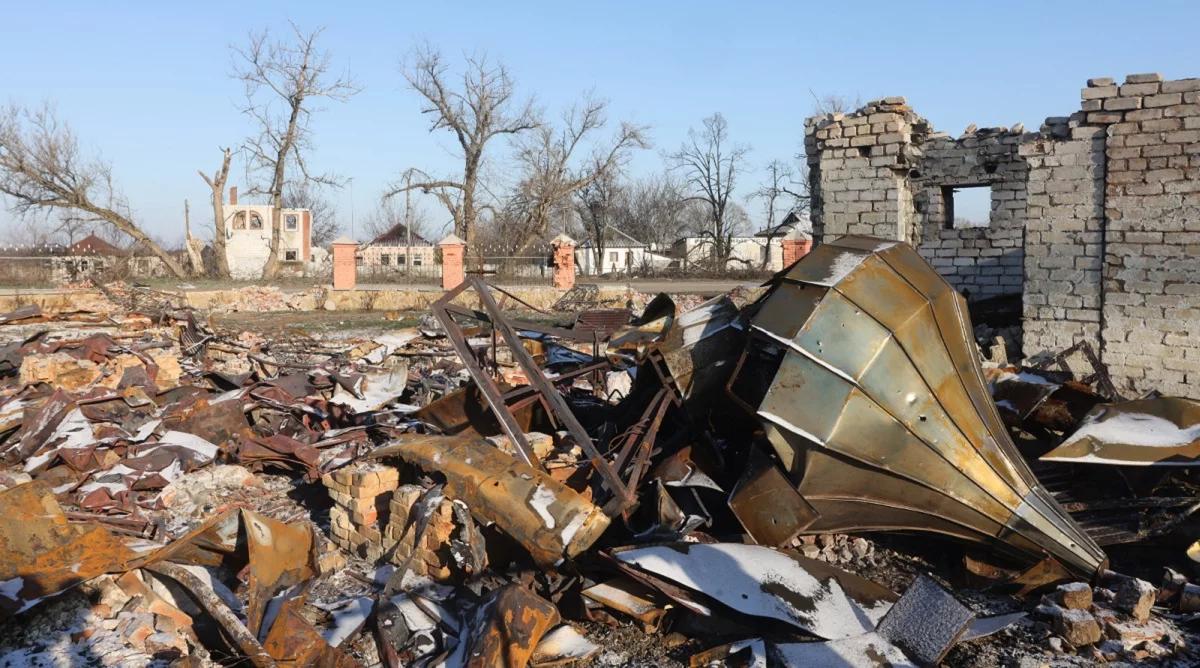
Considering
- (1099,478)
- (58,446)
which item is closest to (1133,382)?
(1099,478)

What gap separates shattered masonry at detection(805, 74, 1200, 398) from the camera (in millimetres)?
8758

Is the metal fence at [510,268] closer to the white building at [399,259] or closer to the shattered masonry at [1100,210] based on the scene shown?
the white building at [399,259]

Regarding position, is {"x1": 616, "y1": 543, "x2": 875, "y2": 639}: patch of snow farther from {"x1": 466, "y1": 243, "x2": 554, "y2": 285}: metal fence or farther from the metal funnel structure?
{"x1": 466, "y1": 243, "x2": 554, "y2": 285}: metal fence

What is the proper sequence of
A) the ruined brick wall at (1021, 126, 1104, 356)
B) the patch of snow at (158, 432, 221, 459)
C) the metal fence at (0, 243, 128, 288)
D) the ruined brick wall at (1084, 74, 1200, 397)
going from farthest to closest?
1. the metal fence at (0, 243, 128, 288)
2. the ruined brick wall at (1021, 126, 1104, 356)
3. the ruined brick wall at (1084, 74, 1200, 397)
4. the patch of snow at (158, 432, 221, 459)

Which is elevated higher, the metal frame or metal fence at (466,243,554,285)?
metal fence at (466,243,554,285)

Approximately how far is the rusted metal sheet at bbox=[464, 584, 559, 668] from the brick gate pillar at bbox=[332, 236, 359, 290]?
21.3 metres

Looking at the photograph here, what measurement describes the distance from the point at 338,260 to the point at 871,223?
17421 mm

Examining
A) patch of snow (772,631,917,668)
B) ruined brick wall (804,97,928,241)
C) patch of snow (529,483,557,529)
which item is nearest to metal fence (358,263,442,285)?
ruined brick wall (804,97,928,241)

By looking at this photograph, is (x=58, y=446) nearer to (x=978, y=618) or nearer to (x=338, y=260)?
(x=978, y=618)

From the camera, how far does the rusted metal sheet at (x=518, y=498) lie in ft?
15.1

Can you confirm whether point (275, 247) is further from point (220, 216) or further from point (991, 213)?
point (991, 213)

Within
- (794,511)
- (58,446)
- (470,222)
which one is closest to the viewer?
(794,511)

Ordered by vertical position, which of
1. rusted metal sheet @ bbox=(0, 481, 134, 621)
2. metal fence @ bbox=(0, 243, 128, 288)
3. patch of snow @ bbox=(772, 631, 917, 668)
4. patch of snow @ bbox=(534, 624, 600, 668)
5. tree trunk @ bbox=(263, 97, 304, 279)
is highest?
tree trunk @ bbox=(263, 97, 304, 279)

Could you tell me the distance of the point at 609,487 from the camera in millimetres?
5105
